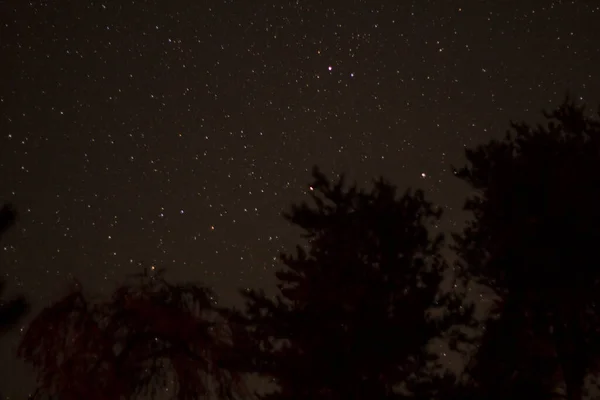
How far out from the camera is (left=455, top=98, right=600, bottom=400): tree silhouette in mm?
12125

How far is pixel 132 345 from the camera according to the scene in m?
10.6

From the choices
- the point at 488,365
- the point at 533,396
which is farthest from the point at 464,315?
the point at 533,396

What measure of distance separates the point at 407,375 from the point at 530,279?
2.96 meters

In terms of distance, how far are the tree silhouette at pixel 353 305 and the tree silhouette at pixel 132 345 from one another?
657 mm

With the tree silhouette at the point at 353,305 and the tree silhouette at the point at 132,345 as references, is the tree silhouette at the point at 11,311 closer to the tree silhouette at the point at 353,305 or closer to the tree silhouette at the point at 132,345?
the tree silhouette at the point at 132,345

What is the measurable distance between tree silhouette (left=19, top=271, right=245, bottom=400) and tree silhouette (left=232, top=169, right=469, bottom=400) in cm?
66

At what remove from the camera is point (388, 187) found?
12.5 meters

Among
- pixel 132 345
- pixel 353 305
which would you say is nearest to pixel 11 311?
pixel 132 345

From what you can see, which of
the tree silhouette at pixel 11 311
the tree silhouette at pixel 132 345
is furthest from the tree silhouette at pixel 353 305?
the tree silhouette at pixel 11 311

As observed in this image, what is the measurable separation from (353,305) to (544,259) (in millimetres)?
3437

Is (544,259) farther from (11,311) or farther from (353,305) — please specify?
(11,311)

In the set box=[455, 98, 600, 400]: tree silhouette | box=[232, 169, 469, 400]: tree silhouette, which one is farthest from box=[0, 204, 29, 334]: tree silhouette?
box=[455, 98, 600, 400]: tree silhouette

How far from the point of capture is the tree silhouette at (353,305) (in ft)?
36.0

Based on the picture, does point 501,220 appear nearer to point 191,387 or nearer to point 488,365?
point 488,365
